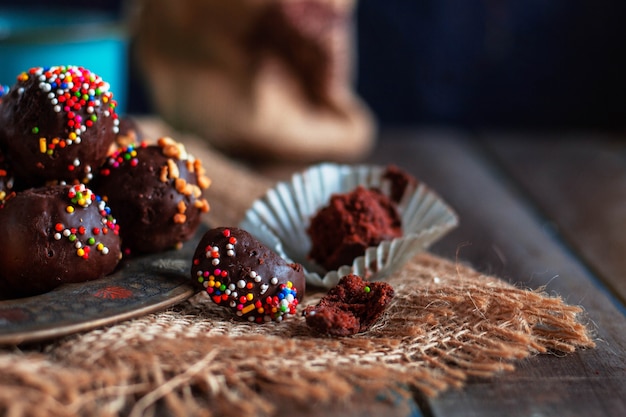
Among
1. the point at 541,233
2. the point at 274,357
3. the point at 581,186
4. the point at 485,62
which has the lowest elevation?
the point at 274,357

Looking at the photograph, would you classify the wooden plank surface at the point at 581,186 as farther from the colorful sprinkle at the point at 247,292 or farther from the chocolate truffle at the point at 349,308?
the colorful sprinkle at the point at 247,292

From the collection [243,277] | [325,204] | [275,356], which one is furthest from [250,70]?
[275,356]

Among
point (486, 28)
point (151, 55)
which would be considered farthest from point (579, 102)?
point (151, 55)

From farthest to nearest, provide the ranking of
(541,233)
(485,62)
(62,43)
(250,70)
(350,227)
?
(485,62) < (250,70) < (62,43) < (541,233) < (350,227)

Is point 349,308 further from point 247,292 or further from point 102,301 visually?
point 102,301

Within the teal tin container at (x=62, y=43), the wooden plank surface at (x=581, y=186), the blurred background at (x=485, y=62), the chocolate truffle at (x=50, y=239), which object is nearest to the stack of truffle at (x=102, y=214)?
the chocolate truffle at (x=50, y=239)

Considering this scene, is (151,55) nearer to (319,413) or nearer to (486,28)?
(486,28)
